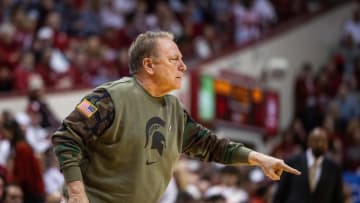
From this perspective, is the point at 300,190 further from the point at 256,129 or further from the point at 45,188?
the point at 256,129

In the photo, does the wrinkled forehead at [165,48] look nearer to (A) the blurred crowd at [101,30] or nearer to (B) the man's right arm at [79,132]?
(B) the man's right arm at [79,132]

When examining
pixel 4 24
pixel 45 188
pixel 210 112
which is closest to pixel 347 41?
pixel 210 112

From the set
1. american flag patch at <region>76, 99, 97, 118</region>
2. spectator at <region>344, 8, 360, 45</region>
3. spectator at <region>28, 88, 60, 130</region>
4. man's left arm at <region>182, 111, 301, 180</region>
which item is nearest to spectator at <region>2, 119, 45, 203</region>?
spectator at <region>28, 88, 60, 130</region>

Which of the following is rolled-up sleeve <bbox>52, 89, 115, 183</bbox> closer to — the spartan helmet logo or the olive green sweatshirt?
the olive green sweatshirt

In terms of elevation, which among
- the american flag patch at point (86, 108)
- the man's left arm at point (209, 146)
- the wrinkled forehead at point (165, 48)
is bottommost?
the man's left arm at point (209, 146)

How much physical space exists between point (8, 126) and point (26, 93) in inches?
187

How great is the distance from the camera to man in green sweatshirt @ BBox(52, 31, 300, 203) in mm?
4883

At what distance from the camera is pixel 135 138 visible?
5.10 meters

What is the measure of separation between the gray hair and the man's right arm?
37cm

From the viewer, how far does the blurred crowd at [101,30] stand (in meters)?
14.9

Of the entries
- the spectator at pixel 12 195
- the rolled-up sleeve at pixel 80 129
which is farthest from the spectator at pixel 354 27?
the rolled-up sleeve at pixel 80 129

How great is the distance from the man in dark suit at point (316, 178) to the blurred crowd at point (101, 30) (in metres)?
5.47

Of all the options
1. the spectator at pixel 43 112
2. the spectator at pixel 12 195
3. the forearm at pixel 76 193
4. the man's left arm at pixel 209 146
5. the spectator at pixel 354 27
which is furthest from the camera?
the spectator at pixel 354 27

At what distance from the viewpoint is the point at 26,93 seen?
14.4m
